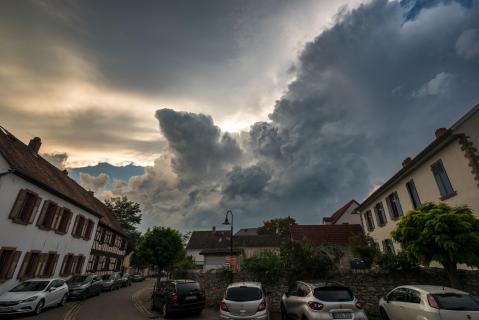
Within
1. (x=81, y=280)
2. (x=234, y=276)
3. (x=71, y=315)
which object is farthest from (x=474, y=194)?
(x=81, y=280)

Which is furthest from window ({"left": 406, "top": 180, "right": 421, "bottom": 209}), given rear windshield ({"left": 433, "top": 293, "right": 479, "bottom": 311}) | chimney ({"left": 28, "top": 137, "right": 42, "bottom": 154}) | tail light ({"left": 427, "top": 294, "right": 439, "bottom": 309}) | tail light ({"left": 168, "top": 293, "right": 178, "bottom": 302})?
chimney ({"left": 28, "top": 137, "right": 42, "bottom": 154})

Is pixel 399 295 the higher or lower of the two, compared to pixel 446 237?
lower

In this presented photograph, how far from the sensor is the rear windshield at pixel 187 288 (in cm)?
1172

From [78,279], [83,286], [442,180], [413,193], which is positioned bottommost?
[83,286]

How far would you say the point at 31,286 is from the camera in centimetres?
1255

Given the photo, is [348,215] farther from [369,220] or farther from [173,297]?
[173,297]

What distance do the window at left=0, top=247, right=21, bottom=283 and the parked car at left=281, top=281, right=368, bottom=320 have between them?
666 inches

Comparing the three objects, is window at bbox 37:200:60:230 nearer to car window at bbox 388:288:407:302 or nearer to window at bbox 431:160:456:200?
car window at bbox 388:288:407:302

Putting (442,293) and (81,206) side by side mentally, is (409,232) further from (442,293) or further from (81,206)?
(81,206)

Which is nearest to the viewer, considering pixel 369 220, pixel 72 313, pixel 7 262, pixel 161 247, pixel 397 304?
pixel 397 304

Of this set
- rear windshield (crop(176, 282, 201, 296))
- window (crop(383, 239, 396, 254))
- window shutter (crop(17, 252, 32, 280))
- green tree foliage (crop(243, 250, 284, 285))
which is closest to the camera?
rear windshield (crop(176, 282, 201, 296))

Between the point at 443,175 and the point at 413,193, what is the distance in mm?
3546

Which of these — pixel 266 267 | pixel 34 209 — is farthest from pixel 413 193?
pixel 34 209

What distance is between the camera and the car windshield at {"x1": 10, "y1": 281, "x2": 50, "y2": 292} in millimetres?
12258
